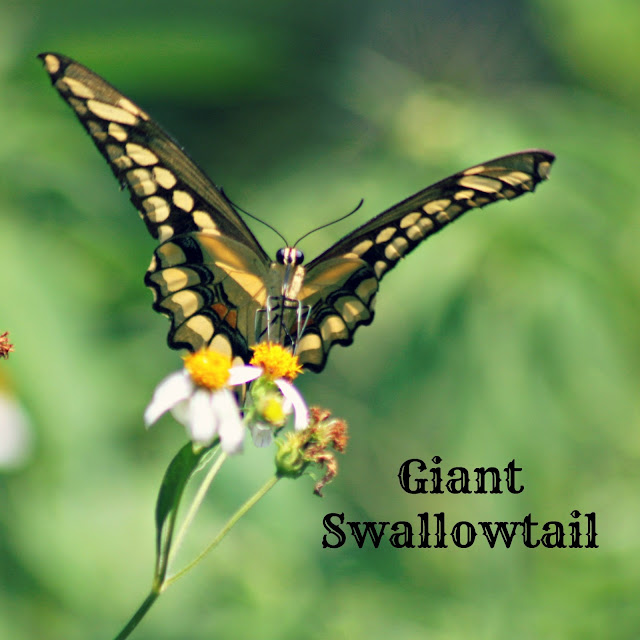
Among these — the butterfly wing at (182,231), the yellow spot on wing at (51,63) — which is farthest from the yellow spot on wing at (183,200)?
the yellow spot on wing at (51,63)

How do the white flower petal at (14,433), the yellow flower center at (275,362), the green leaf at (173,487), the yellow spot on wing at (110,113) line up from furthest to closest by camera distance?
the white flower petal at (14,433)
the yellow spot on wing at (110,113)
the yellow flower center at (275,362)
the green leaf at (173,487)

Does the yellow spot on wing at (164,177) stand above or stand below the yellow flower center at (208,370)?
above

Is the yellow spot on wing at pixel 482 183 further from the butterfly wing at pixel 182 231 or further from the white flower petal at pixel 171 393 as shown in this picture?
the white flower petal at pixel 171 393

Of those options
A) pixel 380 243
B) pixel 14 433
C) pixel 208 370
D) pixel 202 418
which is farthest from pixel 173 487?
pixel 14 433

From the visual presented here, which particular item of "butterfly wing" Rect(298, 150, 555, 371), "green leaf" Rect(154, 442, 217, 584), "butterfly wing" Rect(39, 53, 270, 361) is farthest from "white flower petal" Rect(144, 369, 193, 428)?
"butterfly wing" Rect(298, 150, 555, 371)

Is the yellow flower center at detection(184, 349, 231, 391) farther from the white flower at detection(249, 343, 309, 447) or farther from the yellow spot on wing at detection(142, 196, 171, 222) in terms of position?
the yellow spot on wing at detection(142, 196, 171, 222)
